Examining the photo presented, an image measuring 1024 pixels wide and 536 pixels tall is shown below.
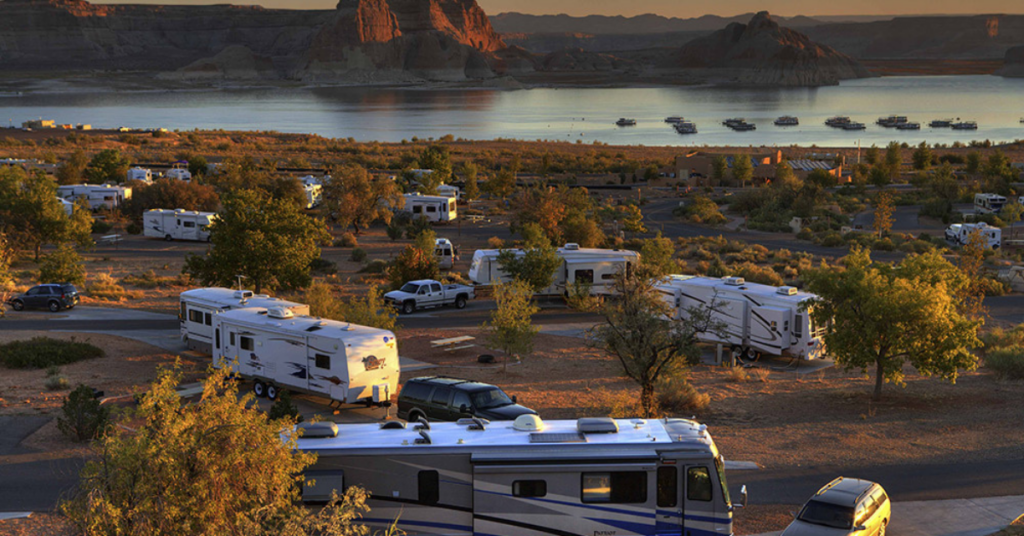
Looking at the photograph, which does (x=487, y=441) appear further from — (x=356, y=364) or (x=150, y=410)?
(x=356, y=364)

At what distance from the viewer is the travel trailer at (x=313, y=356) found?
19266 mm

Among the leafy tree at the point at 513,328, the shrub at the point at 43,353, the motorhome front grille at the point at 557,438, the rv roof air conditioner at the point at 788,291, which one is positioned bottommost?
the shrub at the point at 43,353

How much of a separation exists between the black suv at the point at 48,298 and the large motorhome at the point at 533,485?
2388 centimetres

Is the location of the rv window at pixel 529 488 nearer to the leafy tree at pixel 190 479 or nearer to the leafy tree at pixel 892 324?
the leafy tree at pixel 190 479

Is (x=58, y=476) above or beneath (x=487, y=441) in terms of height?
beneath

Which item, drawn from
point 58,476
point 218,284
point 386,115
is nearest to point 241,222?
point 218,284

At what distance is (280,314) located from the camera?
21.2m

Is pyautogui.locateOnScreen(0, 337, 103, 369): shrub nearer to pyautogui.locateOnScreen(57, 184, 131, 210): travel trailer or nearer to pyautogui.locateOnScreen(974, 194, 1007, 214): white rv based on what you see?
pyautogui.locateOnScreen(57, 184, 131, 210): travel trailer

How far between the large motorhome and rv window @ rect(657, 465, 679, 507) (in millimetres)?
13

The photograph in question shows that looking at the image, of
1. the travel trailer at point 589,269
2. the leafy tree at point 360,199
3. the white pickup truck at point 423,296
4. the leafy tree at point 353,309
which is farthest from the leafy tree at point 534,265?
the leafy tree at point 360,199

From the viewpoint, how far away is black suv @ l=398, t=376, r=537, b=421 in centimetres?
1723

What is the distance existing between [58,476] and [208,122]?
17095cm

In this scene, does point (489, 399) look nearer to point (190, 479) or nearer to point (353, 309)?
point (353, 309)

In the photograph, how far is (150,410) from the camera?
8.56 m
